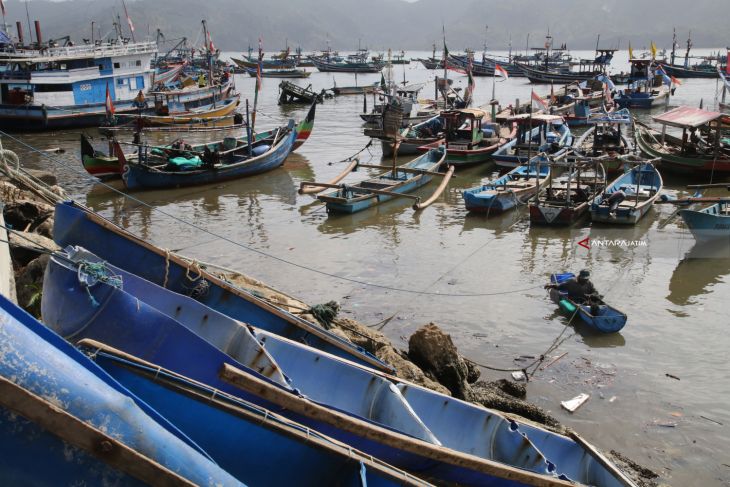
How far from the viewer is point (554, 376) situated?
35.1 feet

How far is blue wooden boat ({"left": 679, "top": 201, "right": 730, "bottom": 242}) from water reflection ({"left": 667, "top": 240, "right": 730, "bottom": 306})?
0.71 ft

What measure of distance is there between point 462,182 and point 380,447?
1993cm

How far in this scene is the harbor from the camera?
6.20m

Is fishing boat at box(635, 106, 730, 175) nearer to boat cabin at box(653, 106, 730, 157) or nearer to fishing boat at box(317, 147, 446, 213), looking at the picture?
boat cabin at box(653, 106, 730, 157)

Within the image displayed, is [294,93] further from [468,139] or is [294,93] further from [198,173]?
[198,173]

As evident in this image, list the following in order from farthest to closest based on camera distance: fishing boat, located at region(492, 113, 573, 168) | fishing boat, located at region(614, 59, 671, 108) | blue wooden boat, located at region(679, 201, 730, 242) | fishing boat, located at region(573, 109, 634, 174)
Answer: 1. fishing boat, located at region(614, 59, 671, 108)
2. fishing boat, located at region(492, 113, 573, 168)
3. fishing boat, located at region(573, 109, 634, 174)
4. blue wooden boat, located at region(679, 201, 730, 242)

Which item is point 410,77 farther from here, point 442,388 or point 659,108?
point 442,388

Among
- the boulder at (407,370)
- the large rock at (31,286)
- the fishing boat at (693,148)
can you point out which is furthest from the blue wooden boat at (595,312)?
the fishing boat at (693,148)

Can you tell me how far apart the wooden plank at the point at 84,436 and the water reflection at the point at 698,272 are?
1260cm

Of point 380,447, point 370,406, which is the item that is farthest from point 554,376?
point 380,447

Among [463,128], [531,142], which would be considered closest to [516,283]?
[531,142]

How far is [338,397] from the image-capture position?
7398 millimetres

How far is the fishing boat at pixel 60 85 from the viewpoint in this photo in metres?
35.9

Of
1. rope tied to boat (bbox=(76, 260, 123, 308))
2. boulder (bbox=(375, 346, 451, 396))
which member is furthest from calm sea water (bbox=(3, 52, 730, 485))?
rope tied to boat (bbox=(76, 260, 123, 308))
